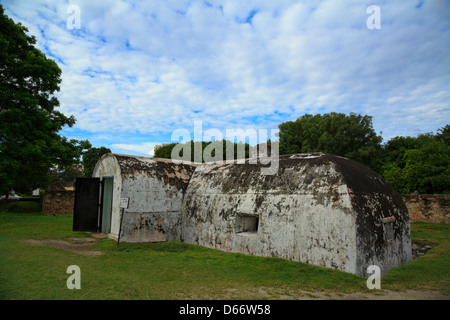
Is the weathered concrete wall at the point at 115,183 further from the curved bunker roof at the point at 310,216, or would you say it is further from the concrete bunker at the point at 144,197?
the curved bunker roof at the point at 310,216

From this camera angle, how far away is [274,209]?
7.52 m

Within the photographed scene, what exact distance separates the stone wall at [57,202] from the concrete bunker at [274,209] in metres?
7.89

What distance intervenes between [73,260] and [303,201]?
571cm

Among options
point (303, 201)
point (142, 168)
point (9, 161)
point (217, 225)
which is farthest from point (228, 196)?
point (9, 161)

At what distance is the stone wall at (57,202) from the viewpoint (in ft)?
56.2

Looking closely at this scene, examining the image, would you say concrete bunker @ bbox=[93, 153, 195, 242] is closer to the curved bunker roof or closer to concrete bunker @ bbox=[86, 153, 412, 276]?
concrete bunker @ bbox=[86, 153, 412, 276]

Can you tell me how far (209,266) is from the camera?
666 centimetres

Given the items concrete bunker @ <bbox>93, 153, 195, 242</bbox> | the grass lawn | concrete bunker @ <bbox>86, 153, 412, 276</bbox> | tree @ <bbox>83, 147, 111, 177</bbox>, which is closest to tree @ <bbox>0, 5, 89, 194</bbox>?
concrete bunker @ <bbox>86, 153, 412, 276</bbox>

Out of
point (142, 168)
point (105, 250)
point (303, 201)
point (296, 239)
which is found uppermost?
point (142, 168)

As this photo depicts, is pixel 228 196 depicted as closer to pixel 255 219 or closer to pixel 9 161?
pixel 255 219

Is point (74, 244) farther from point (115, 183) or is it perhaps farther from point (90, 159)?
point (90, 159)

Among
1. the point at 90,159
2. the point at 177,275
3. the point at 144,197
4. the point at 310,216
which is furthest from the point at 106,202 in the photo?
the point at 90,159

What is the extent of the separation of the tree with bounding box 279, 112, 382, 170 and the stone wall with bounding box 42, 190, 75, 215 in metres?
20.0
